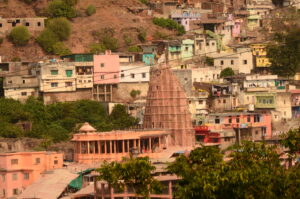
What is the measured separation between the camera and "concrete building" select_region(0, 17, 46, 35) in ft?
267

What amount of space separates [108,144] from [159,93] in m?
4.65

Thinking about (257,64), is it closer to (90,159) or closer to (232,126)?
(232,126)

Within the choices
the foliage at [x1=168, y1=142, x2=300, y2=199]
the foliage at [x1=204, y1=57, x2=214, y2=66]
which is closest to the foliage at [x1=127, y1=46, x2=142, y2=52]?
the foliage at [x1=204, y1=57, x2=214, y2=66]

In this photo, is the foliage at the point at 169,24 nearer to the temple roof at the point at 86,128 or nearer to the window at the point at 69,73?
the window at the point at 69,73

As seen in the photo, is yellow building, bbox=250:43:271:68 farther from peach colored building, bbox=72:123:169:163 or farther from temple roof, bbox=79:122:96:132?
temple roof, bbox=79:122:96:132

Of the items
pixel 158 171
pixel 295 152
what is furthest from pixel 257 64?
pixel 295 152

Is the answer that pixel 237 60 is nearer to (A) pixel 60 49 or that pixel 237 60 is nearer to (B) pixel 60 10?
(A) pixel 60 49

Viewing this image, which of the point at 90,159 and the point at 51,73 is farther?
the point at 51,73

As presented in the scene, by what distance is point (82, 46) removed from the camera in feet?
268

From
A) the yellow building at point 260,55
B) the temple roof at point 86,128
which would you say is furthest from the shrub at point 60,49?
the temple roof at point 86,128

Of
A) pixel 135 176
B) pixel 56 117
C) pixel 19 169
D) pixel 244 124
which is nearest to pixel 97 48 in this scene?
pixel 56 117

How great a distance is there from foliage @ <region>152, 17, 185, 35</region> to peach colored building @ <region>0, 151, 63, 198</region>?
88.8ft

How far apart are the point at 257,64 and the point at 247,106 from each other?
364 inches

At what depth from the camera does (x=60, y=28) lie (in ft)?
266
